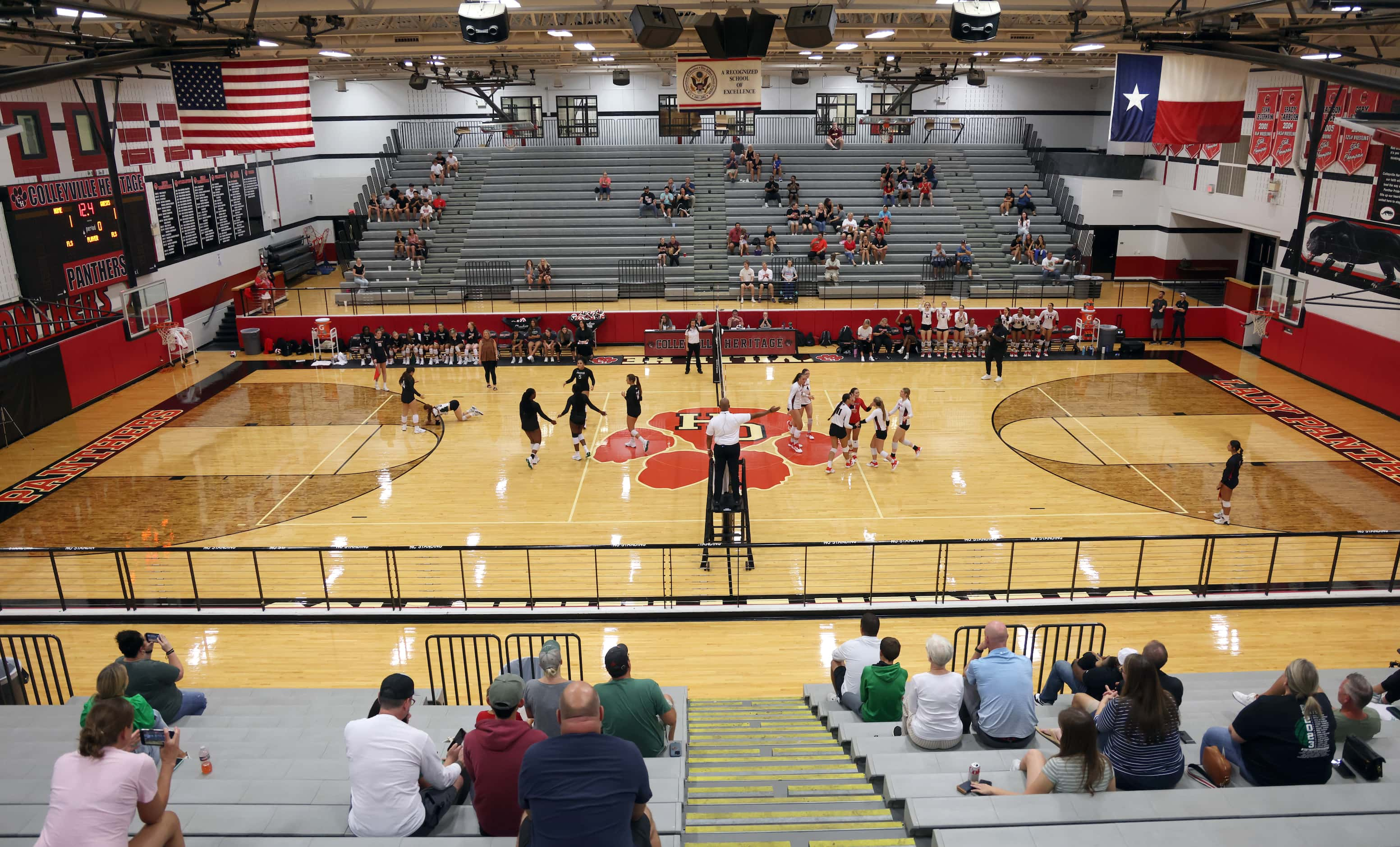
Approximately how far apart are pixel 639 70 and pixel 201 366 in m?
21.5

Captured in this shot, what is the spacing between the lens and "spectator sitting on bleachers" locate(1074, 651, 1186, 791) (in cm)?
566

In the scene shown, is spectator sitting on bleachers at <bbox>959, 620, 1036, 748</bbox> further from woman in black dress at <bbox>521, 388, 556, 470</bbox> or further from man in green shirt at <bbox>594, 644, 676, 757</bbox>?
woman in black dress at <bbox>521, 388, 556, 470</bbox>

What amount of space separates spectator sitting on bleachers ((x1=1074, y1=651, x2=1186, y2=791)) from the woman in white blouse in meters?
1.12

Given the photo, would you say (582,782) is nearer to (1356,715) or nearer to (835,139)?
(1356,715)

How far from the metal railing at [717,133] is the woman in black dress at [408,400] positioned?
20.7m

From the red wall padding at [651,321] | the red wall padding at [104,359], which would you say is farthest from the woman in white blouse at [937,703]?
A: the red wall padding at [104,359]

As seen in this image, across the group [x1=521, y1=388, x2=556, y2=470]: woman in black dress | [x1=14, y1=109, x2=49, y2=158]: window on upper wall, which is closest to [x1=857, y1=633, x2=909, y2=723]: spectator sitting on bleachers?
[x1=521, y1=388, x2=556, y2=470]: woman in black dress

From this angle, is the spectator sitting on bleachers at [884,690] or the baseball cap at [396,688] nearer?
the baseball cap at [396,688]

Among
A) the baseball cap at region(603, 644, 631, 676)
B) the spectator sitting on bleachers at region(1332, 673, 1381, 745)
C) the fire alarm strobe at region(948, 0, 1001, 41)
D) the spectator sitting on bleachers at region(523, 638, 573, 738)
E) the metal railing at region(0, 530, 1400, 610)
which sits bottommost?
the metal railing at region(0, 530, 1400, 610)

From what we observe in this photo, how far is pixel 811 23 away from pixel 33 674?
455 inches

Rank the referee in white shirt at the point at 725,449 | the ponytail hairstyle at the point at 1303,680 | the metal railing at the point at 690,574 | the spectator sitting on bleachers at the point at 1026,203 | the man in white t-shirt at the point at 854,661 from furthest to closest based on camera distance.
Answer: the spectator sitting on bleachers at the point at 1026,203 → the referee in white shirt at the point at 725,449 → the metal railing at the point at 690,574 → the man in white t-shirt at the point at 854,661 → the ponytail hairstyle at the point at 1303,680


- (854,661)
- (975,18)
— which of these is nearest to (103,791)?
(854,661)

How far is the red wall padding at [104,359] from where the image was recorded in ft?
71.7

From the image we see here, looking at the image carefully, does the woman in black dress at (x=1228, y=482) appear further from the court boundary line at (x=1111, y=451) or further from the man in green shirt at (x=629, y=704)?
the man in green shirt at (x=629, y=704)
